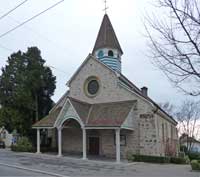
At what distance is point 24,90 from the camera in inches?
1421

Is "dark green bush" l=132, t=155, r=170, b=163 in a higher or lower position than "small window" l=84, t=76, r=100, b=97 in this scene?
lower

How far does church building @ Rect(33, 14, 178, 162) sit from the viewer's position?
28.0 meters

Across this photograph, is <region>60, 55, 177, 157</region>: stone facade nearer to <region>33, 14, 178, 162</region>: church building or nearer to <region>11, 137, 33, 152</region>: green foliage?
<region>33, 14, 178, 162</region>: church building

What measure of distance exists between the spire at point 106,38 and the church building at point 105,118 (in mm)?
455

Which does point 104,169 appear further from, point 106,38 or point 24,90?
point 106,38

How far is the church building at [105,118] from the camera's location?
28031 mm

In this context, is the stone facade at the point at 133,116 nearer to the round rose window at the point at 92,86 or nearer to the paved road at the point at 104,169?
the round rose window at the point at 92,86

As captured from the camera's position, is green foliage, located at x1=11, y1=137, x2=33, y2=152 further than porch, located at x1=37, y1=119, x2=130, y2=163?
Yes

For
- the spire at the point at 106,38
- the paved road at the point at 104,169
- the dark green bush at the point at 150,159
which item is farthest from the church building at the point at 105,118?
the paved road at the point at 104,169

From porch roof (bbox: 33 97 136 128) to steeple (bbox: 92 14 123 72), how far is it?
6886mm

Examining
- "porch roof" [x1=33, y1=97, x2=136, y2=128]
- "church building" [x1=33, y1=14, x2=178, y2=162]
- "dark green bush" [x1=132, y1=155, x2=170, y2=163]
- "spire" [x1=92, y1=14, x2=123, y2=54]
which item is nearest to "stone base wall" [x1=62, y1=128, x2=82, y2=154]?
"church building" [x1=33, y1=14, x2=178, y2=162]

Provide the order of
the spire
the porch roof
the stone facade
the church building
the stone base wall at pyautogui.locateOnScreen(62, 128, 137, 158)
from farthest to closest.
Answer: the spire → the stone base wall at pyautogui.locateOnScreen(62, 128, 137, 158) → the stone facade → the church building → the porch roof

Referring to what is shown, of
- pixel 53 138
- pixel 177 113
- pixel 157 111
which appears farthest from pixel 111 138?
pixel 177 113

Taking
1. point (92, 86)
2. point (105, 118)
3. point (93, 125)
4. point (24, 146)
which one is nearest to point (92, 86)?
point (92, 86)
